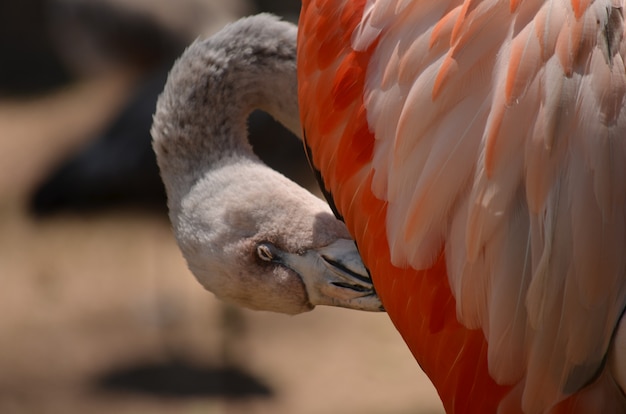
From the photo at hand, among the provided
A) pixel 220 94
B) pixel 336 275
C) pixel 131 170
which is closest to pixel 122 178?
pixel 131 170

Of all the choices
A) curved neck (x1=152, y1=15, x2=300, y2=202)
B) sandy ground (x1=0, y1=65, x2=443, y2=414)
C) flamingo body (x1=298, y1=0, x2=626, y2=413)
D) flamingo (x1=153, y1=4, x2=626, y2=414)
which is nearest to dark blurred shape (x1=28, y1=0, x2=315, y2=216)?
sandy ground (x1=0, y1=65, x2=443, y2=414)

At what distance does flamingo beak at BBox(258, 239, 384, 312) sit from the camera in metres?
2.09

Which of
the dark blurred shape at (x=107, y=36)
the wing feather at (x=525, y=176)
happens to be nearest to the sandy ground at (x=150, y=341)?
the dark blurred shape at (x=107, y=36)

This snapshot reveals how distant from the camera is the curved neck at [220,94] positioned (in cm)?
238

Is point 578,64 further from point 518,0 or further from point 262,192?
point 262,192

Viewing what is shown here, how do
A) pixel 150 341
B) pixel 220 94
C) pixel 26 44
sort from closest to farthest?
pixel 220 94
pixel 150 341
pixel 26 44

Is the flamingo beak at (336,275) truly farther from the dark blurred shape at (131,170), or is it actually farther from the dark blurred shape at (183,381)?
the dark blurred shape at (131,170)

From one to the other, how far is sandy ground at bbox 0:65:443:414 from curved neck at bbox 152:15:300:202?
1.74 m

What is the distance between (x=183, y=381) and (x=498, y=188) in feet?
9.53

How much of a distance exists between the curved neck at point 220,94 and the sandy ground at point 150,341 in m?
1.74

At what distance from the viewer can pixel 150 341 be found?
4.54m

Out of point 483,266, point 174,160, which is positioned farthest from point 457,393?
point 174,160

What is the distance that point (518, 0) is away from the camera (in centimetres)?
163

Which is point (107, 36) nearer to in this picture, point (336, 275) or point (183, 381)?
point (183, 381)
